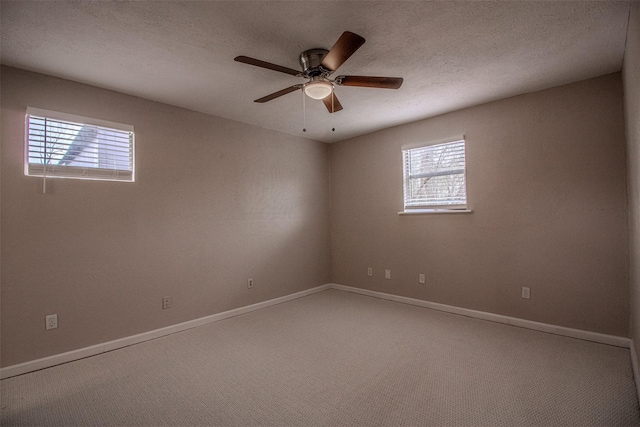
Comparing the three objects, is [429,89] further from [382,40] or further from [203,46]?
[203,46]

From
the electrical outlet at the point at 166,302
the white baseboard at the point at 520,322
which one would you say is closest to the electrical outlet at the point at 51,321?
the electrical outlet at the point at 166,302

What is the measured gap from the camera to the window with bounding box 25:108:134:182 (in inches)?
98.5

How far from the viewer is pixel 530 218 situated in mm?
3139

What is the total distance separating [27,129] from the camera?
8.07 feet

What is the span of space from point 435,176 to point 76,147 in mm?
3742

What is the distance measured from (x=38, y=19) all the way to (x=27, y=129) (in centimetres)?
99

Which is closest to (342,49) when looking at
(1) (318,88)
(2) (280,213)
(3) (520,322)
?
(1) (318,88)

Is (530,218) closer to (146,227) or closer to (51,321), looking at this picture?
(146,227)

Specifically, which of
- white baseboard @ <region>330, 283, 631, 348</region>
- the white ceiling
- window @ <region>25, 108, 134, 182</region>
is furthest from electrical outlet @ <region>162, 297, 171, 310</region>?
white baseboard @ <region>330, 283, 631, 348</region>

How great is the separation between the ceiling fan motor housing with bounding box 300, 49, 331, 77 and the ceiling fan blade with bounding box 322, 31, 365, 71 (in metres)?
0.18

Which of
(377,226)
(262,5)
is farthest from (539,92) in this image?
(262,5)

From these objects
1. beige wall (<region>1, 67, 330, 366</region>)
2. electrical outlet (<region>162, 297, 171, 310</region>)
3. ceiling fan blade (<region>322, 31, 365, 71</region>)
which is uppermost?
ceiling fan blade (<region>322, 31, 365, 71</region>)

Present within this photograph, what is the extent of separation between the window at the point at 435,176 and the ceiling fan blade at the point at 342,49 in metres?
2.22

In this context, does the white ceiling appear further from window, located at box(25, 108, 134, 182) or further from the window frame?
the window frame
